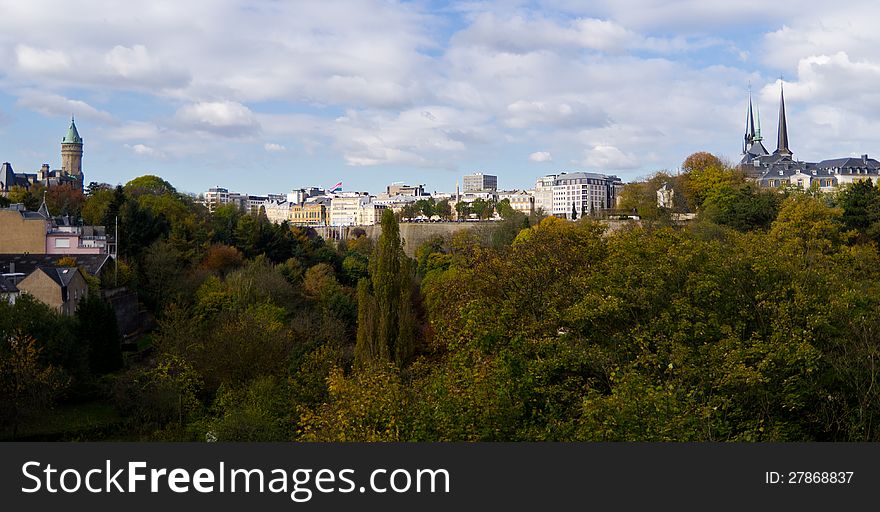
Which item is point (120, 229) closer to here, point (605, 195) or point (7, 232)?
point (7, 232)

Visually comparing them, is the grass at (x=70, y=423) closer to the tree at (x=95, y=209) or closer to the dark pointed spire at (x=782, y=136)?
Answer: the tree at (x=95, y=209)

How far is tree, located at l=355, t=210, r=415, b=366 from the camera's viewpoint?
2977 centimetres

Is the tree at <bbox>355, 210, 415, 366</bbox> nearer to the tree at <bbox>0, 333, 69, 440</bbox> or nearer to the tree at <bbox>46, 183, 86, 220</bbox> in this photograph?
the tree at <bbox>0, 333, 69, 440</bbox>

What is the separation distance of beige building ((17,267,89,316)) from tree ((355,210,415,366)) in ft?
39.0

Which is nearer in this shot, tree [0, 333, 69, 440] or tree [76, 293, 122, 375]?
tree [0, 333, 69, 440]

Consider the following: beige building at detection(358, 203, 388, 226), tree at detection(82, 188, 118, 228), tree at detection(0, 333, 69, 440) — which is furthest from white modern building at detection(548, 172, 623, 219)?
tree at detection(0, 333, 69, 440)

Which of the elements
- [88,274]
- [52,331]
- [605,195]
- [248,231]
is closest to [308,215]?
[605,195]

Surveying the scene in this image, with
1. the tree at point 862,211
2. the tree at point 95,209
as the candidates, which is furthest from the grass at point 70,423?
the tree at point 862,211

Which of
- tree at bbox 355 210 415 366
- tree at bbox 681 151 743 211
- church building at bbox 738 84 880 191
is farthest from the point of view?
church building at bbox 738 84 880 191

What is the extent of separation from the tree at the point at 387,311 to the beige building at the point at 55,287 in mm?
11894

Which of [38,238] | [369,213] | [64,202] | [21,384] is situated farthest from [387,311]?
[369,213]

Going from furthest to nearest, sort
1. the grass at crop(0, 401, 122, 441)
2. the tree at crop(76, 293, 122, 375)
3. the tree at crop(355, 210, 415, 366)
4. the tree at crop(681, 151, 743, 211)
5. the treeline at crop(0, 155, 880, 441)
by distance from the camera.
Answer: the tree at crop(681, 151, 743, 211) → the tree at crop(76, 293, 122, 375) → the tree at crop(355, 210, 415, 366) → the grass at crop(0, 401, 122, 441) → the treeline at crop(0, 155, 880, 441)

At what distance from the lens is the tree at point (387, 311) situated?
1172 inches

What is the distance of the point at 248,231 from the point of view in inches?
2137
